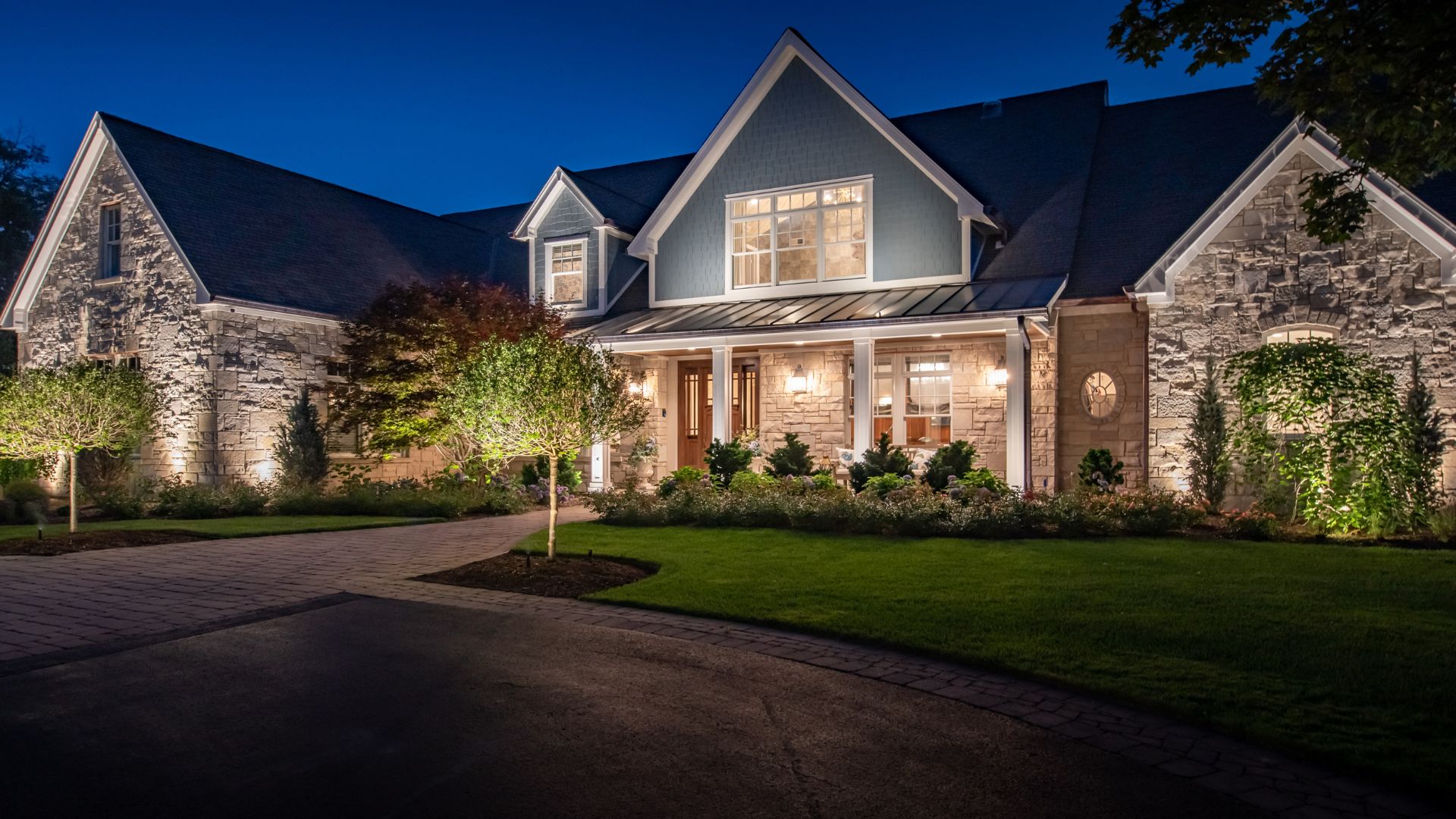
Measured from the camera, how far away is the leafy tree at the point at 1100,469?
45.5ft

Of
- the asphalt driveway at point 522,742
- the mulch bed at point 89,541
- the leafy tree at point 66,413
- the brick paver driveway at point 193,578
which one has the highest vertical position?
the leafy tree at point 66,413

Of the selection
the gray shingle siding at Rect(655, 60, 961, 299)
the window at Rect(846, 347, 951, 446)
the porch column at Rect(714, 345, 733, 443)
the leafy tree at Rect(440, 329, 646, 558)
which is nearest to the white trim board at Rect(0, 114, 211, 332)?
the gray shingle siding at Rect(655, 60, 961, 299)

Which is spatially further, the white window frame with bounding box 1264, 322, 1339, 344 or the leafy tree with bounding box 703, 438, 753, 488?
the leafy tree with bounding box 703, 438, 753, 488

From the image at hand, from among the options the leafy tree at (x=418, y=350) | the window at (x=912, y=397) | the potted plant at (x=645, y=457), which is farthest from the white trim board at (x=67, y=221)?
the window at (x=912, y=397)

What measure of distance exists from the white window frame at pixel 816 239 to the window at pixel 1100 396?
13.9 feet

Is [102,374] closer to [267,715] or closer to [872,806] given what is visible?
[267,715]

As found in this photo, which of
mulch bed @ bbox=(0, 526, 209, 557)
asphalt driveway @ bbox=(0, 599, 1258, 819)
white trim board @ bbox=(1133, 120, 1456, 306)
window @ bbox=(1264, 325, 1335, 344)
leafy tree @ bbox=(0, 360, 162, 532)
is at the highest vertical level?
white trim board @ bbox=(1133, 120, 1456, 306)

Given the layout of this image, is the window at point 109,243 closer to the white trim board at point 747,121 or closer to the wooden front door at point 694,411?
the white trim board at point 747,121

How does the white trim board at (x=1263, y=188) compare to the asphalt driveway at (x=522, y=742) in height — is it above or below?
above

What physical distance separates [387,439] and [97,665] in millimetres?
11850

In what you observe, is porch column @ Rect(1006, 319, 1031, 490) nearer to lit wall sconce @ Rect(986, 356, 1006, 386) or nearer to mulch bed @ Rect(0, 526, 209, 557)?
lit wall sconce @ Rect(986, 356, 1006, 386)

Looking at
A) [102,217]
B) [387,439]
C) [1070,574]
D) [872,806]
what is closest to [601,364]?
[1070,574]

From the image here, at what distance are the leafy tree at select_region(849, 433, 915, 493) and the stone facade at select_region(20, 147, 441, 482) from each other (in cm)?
980

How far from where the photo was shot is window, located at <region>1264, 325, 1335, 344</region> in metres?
13.2
